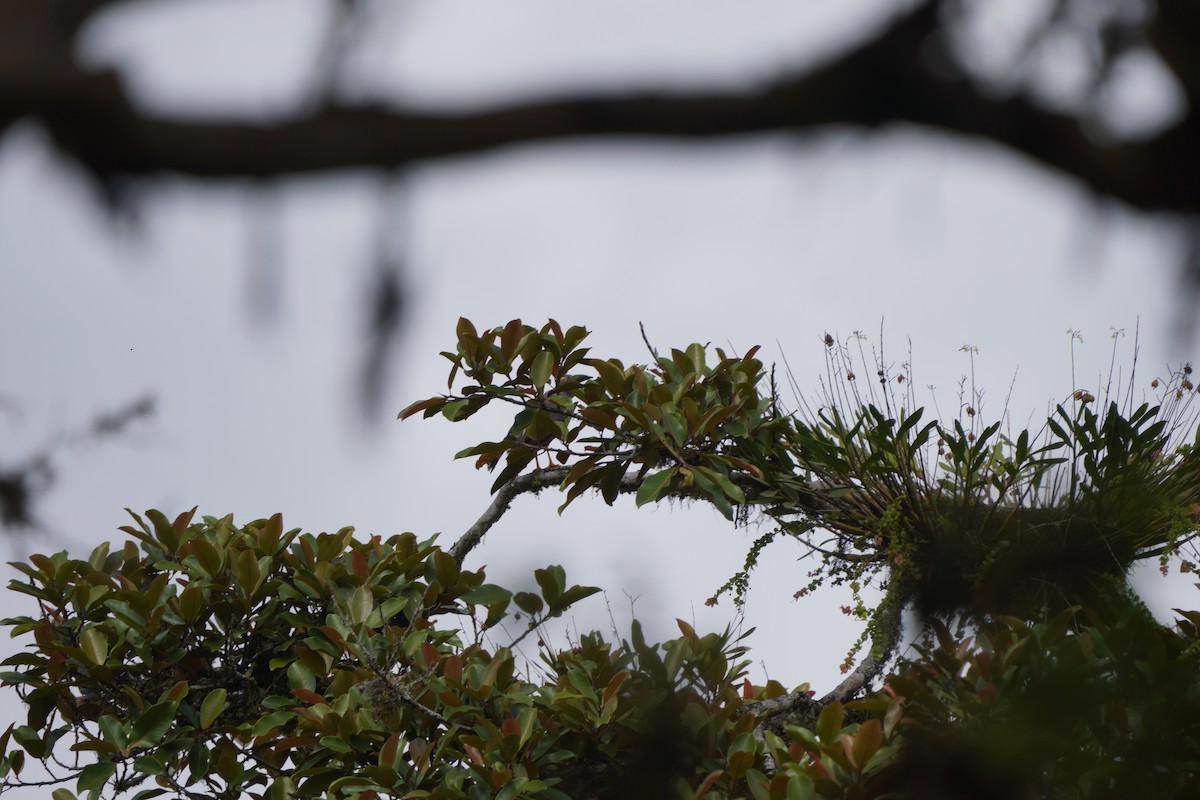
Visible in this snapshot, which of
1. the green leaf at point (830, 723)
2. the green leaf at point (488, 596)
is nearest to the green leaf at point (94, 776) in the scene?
the green leaf at point (488, 596)

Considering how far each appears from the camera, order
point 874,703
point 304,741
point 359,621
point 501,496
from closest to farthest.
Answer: point 874,703 < point 304,741 < point 359,621 < point 501,496

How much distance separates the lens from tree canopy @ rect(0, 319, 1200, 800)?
95.5 inches

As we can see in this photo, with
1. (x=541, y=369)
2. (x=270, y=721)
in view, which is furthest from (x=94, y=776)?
(x=541, y=369)

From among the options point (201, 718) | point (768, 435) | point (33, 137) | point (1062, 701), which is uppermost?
point (768, 435)

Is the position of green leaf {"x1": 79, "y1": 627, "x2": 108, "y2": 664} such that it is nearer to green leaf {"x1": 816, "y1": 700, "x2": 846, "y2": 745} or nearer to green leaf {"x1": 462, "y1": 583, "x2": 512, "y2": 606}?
green leaf {"x1": 462, "y1": 583, "x2": 512, "y2": 606}

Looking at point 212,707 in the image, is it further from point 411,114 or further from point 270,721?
point 411,114

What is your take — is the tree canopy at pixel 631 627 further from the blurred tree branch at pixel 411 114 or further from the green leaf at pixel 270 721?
the blurred tree branch at pixel 411 114

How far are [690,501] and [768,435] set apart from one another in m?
0.35

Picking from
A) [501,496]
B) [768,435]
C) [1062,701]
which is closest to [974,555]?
[768,435]

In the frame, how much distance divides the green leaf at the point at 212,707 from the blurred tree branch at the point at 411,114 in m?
2.42

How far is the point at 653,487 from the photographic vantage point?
2.83 m

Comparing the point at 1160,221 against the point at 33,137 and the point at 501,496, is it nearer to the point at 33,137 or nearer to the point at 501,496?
the point at 33,137

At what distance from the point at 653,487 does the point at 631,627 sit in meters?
0.43

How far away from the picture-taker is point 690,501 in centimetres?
343
